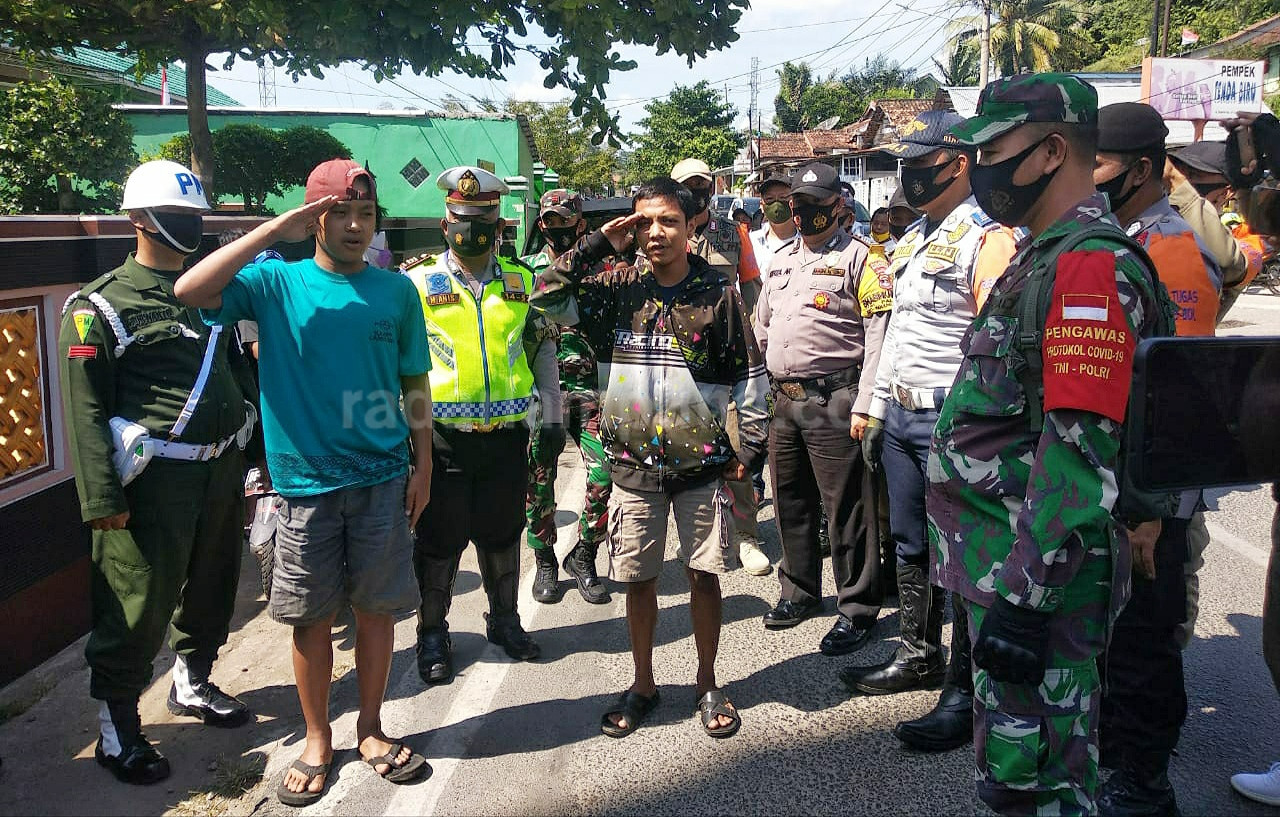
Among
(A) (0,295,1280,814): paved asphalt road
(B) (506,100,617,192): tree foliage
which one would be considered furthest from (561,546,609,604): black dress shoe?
(B) (506,100,617,192): tree foliage

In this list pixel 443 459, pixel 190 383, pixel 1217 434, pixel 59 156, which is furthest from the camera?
pixel 59 156

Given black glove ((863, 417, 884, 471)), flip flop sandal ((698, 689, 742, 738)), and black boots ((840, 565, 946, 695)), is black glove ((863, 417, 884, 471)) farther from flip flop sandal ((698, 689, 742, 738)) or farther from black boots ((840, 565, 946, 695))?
flip flop sandal ((698, 689, 742, 738))

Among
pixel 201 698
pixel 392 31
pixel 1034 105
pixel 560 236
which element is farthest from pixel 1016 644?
pixel 392 31

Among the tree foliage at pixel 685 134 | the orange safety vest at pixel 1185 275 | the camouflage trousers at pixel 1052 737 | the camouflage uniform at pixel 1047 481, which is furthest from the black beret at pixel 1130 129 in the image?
the tree foliage at pixel 685 134

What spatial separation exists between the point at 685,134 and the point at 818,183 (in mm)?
55577

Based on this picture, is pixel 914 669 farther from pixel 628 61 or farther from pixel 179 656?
pixel 628 61

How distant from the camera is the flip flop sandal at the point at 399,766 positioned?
3160 millimetres

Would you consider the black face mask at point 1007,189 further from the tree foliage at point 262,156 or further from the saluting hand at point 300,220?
the tree foliage at point 262,156

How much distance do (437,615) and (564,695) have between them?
2.44 feet

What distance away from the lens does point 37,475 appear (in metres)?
4.20

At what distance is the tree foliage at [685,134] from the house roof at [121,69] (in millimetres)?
27489

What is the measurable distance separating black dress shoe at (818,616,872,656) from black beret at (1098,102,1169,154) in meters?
2.42

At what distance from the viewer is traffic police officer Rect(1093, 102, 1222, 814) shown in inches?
112

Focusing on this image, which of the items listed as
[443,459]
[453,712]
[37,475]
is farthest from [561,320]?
[37,475]
